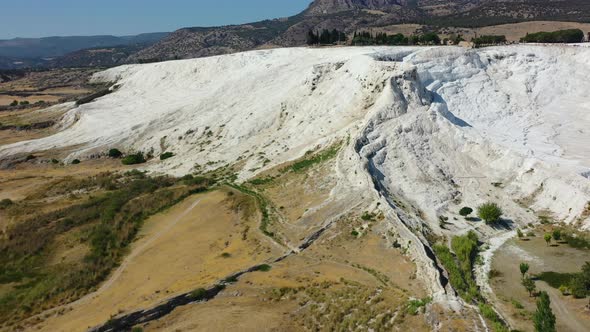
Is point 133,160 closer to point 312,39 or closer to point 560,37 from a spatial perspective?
point 312,39

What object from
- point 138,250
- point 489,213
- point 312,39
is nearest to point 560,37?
point 312,39

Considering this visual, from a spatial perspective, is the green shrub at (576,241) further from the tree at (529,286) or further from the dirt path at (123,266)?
the dirt path at (123,266)

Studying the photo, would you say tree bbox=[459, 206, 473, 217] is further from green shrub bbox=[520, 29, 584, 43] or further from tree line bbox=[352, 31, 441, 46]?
green shrub bbox=[520, 29, 584, 43]

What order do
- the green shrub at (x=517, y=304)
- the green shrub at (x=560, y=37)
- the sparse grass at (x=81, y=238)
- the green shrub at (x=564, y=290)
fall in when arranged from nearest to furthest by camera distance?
1. the green shrub at (x=517, y=304)
2. the green shrub at (x=564, y=290)
3. the sparse grass at (x=81, y=238)
4. the green shrub at (x=560, y=37)

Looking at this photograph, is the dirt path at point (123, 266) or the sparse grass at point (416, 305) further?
the dirt path at point (123, 266)

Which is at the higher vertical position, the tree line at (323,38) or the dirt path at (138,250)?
the tree line at (323,38)

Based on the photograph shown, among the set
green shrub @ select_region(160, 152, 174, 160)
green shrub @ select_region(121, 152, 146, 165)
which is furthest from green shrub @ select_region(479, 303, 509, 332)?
green shrub @ select_region(121, 152, 146, 165)

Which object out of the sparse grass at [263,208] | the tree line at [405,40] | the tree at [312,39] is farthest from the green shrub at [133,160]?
the tree at [312,39]

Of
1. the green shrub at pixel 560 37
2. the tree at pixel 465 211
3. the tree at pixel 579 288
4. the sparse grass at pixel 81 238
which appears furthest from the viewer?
the green shrub at pixel 560 37

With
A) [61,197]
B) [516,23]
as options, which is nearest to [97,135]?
[61,197]
